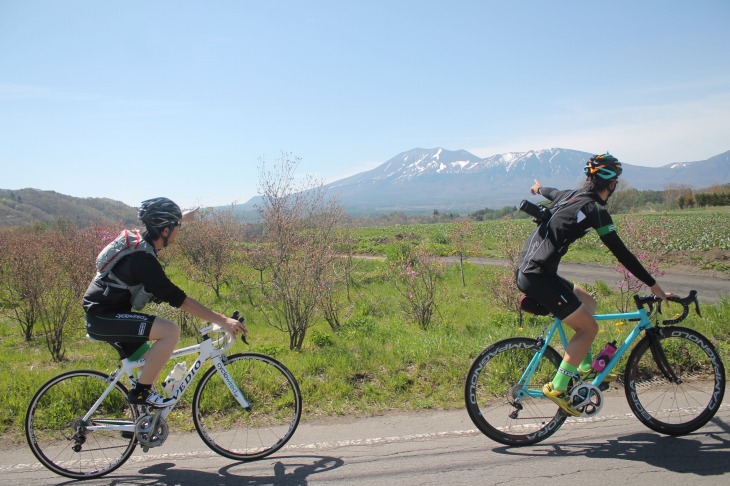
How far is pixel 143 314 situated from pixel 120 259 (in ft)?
1.64

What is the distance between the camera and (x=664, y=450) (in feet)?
12.6

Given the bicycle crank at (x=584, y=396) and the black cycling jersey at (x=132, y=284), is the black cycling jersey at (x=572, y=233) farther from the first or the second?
the black cycling jersey at (x=132, y=284)

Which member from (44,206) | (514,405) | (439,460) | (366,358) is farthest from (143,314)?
(44,206)

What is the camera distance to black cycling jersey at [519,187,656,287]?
3889mm

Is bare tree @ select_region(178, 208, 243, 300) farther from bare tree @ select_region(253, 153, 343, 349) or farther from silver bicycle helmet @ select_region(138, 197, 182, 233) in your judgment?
silver bicycle helmet @ select_region(138, 197, 182, 233)

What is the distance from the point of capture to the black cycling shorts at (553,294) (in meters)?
3.97

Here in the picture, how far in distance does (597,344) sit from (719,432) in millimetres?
2163

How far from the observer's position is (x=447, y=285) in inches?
675

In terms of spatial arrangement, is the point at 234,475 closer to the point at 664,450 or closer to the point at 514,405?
the point at 514,405

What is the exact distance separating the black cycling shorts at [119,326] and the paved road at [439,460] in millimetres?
1169

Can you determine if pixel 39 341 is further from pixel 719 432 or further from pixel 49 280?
pixel 719 432

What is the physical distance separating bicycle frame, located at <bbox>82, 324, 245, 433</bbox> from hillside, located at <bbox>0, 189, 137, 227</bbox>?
7523 cm

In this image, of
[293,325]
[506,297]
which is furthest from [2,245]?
[506,297]

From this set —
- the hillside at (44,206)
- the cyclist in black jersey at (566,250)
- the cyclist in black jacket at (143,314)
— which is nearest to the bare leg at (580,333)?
the cyclist in black jersey at (566,250)
